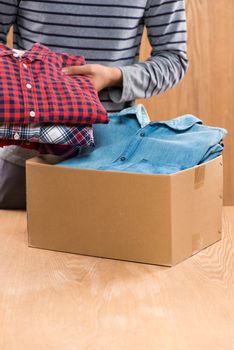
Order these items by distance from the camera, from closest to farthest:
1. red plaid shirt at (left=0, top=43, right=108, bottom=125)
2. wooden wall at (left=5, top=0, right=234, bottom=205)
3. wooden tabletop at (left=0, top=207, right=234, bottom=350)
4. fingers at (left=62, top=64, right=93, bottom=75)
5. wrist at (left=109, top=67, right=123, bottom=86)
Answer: wooden tabletop at (left=0, top=207, right=234, bottom=350), red plaid shirt at (left=0, top=43, right=108, bottom=125), fingers at (left=62, top=64, right=93, bottom=75), wrist at (left=109, top=67, right=123, bottom=86), wooden wall at (left=5, top=0, right=234, bottom=205)

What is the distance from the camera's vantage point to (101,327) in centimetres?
82

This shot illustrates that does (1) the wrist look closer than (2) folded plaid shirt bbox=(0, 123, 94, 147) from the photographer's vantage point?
No

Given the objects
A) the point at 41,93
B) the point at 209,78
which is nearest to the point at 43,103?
the point at 41,93

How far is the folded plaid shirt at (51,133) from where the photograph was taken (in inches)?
42.3

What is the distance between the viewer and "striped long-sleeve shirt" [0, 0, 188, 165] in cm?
140

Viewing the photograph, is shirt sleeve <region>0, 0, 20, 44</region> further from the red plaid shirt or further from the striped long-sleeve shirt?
the red plaid shirt

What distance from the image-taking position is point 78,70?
3.96 ft

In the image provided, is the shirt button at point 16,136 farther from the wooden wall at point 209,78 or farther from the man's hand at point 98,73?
the wooden wall at point 209,78

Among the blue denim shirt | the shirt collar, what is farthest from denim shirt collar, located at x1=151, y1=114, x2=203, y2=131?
the shirt collar

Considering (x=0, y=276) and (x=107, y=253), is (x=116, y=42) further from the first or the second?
(x=0, y=276)

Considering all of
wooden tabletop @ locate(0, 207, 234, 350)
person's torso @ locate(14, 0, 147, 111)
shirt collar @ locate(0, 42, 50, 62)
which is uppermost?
person's torso @ locate(14, 0, 147, 111)

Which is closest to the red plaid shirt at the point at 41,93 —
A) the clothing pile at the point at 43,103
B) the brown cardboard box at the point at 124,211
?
the clothing pile at the point at 43,103

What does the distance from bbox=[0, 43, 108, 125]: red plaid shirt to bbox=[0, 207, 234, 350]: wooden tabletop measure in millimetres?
243

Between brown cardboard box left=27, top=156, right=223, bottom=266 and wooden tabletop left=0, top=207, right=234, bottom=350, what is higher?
brown cardboard box left=27, top=156, right=223, bottom=266
